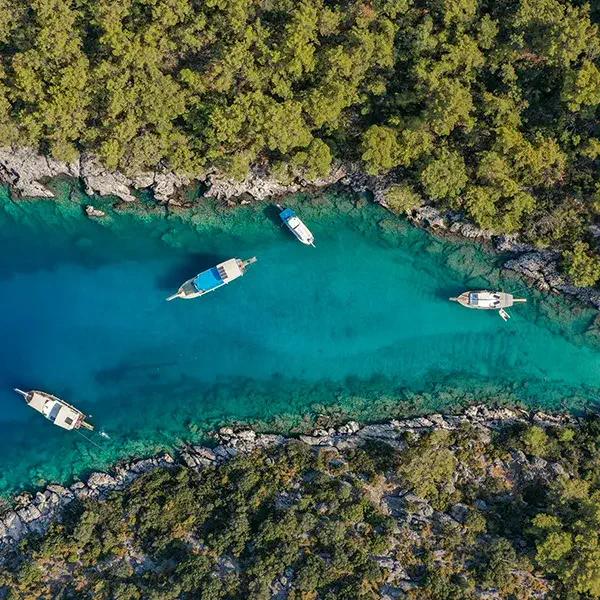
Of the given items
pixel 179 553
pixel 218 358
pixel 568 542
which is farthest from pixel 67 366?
pixel 568 542

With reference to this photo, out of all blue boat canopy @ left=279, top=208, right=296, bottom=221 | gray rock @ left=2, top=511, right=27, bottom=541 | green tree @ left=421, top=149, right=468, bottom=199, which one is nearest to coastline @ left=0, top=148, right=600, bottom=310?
blue boat canopy @ left=279, top=208, right=296, bottom=221

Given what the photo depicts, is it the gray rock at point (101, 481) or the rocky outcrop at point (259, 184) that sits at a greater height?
the rocky outcrop at point (259, 184)

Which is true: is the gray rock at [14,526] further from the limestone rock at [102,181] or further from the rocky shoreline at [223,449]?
the limestone rock at [102,181]

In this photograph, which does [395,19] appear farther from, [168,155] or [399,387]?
[399,387]

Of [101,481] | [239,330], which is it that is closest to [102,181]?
[239,330]

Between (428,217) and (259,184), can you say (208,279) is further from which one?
(428,217)

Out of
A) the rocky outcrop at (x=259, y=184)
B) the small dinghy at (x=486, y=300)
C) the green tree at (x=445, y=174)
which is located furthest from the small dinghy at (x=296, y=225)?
the small dinghy at (x=486, y=300)
